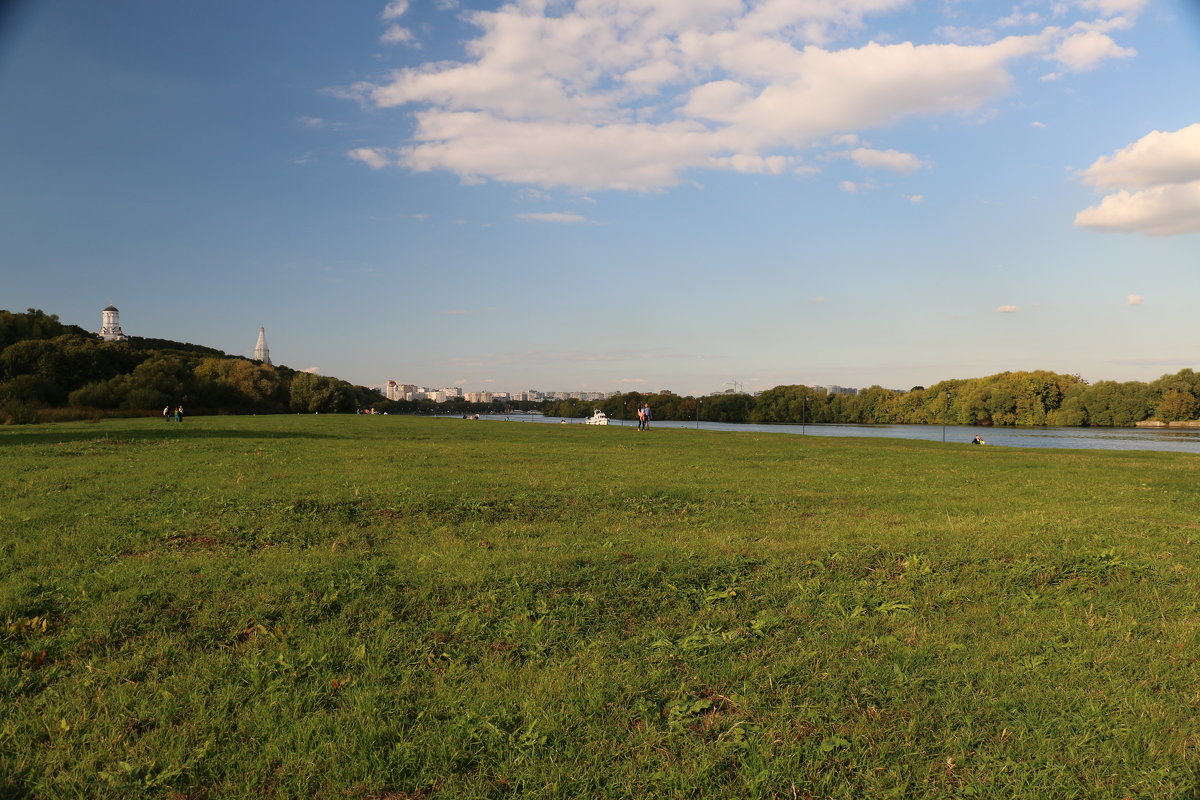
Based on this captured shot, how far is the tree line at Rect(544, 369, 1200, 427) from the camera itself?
119m

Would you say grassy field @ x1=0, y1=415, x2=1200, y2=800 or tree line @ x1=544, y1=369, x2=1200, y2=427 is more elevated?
tree line @ x1=544, y1=369, x2=1200, y2=427

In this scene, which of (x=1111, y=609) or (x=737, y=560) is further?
(x=737, y=560)

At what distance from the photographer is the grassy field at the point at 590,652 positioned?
4.03 metres

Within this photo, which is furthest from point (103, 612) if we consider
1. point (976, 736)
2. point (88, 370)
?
point (88, 370)

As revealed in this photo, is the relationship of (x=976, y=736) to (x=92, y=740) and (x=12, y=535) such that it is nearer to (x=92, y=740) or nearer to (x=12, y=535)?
(x=92, y=740)

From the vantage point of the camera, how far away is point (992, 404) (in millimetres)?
135500

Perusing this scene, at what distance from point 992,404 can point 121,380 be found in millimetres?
152571

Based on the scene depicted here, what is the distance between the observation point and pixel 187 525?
9.93 meters

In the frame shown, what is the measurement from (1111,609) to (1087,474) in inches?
602

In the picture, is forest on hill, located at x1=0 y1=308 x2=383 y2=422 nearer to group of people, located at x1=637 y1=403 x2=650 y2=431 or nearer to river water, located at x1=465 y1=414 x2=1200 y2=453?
river water, located at x1=465 y1=414 x2=1200 y2=453

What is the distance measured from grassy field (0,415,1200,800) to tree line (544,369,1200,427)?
10651 cm

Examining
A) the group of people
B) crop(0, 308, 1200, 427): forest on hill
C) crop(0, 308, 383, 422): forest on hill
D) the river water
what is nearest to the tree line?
crop(0, 308, 1200, 427): forest on hill

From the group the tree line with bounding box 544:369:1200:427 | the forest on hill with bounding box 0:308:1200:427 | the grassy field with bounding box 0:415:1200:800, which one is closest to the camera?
the grassy field with bounding box 0:415:1200:800

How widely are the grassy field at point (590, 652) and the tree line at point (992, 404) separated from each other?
107m
